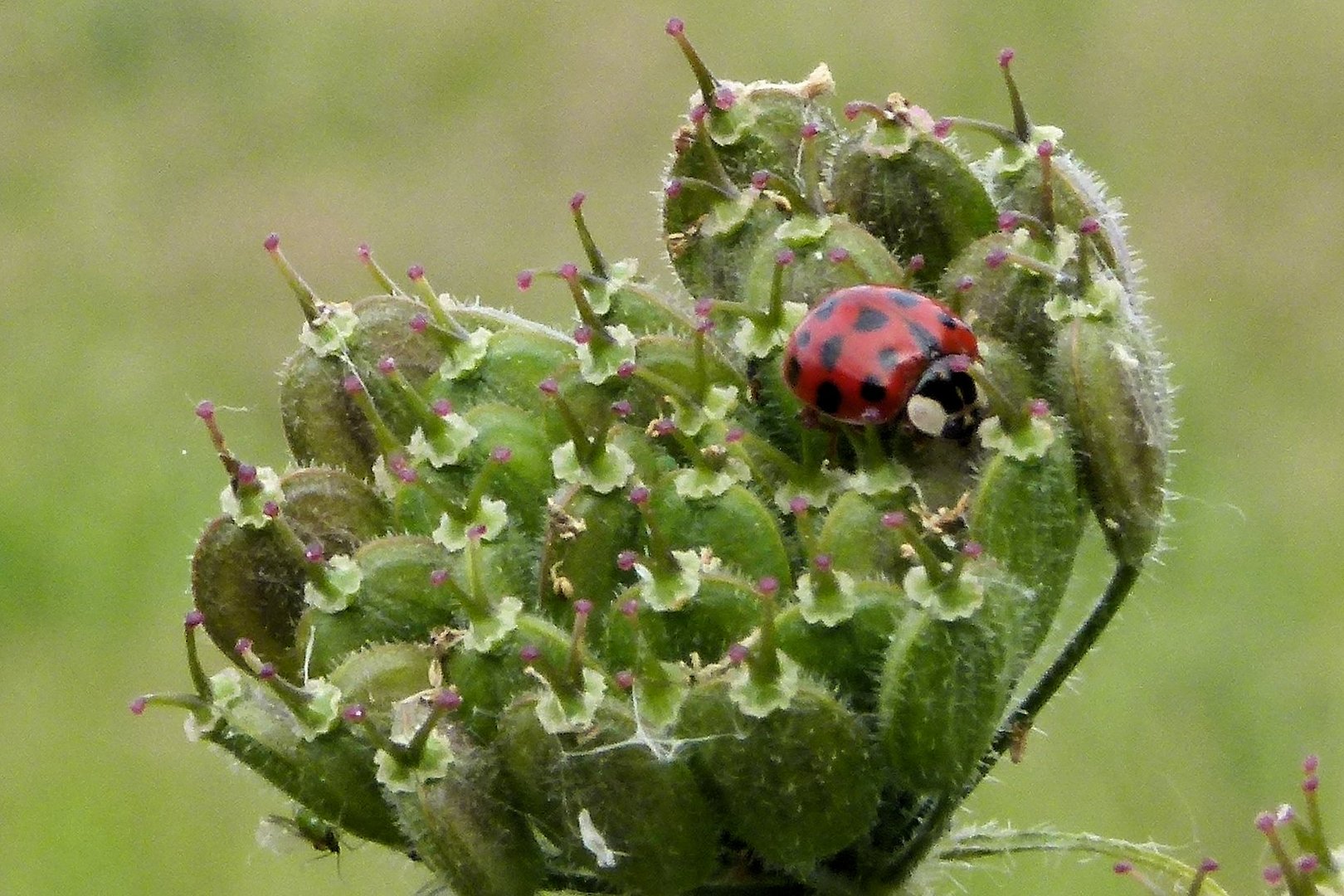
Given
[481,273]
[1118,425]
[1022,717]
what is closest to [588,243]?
[1118,425]

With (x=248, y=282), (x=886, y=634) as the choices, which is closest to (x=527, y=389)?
(x=886, y=634)

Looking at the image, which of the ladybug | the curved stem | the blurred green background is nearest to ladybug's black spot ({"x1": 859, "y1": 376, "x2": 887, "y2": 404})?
the ladybug

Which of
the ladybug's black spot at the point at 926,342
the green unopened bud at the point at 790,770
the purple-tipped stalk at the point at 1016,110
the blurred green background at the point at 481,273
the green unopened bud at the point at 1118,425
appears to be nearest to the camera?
the green unopened bud at the point at 790,770

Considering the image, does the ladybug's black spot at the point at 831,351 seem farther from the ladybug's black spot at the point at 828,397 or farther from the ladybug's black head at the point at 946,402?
the ladybug's black head at the point at 946,402

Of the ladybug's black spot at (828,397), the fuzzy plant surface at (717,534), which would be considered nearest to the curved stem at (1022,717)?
the fuzzy plant surface at (717,534)

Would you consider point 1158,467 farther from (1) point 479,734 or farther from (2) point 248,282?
(2) point 248,282

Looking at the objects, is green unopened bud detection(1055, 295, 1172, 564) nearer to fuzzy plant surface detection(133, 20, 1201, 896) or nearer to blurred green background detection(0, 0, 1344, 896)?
fuzzy plant surface detection(133, 20, 1201, 896)
